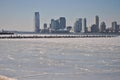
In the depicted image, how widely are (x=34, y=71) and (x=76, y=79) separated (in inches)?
193

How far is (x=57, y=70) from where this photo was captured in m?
24.7

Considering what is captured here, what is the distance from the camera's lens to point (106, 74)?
2272cm

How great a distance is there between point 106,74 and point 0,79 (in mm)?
8078

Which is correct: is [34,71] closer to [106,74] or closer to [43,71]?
[43,71]

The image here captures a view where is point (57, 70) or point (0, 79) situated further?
point (57, 70)

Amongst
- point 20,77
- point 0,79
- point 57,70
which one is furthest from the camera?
point 57,70

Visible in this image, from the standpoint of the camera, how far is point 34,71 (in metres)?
24.1

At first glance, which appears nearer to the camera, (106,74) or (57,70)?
(106,74)

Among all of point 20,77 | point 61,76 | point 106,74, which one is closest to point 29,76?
point 20,77

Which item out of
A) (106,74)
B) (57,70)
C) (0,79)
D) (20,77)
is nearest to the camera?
(0,79)

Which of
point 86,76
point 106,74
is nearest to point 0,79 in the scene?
point 86,76

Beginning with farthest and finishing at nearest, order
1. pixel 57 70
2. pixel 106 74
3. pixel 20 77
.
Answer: pixel 57 70 → pixel 106 74 → pixel 20 77

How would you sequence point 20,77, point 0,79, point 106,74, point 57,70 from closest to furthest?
point 0,79, point 20,77, point 106,74, point 57,70

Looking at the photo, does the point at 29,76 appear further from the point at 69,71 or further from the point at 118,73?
the point at 118,73
